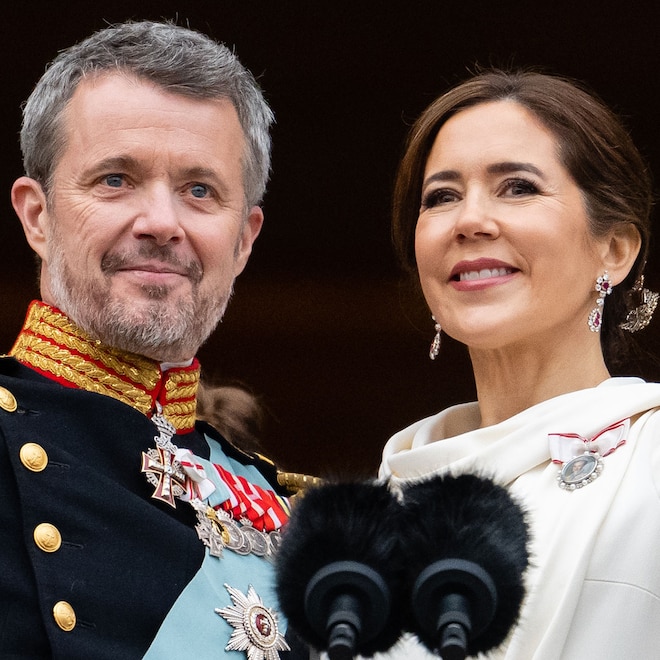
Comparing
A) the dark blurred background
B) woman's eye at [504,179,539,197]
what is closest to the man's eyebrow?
woman's eye at [504,179,539,197]

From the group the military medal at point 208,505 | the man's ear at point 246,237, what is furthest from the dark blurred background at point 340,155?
the military medal at point 208,505

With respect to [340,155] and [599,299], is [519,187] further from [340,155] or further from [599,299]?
[340,155]

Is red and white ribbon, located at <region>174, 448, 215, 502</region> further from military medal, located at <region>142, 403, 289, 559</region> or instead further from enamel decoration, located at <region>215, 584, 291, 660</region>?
enamel decoration, located at <region>215, 584, 291, 660</region>

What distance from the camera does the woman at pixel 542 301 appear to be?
7.13 ft

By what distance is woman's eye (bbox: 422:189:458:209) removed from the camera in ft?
8.41

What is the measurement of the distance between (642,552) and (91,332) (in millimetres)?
910

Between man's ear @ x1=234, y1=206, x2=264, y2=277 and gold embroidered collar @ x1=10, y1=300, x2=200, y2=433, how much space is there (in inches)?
10.2

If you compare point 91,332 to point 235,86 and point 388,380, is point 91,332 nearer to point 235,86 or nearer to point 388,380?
point 235,86

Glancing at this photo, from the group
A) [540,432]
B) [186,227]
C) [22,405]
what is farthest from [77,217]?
[540,432]

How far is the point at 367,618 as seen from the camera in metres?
1.62

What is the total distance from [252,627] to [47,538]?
1.11 feet

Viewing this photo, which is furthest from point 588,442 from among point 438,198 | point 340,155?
point 340,155

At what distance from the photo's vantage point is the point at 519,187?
2.47 m

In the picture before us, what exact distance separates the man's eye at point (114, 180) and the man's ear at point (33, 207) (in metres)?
0.14
